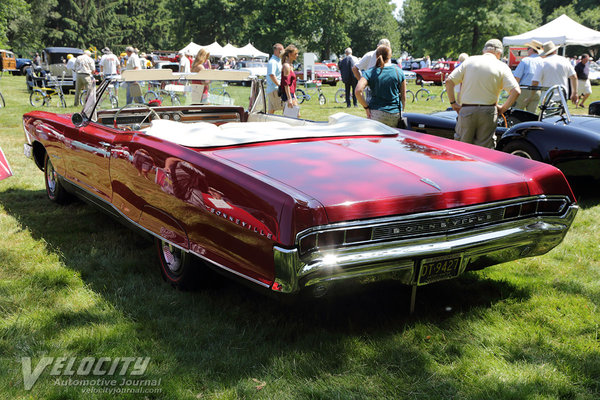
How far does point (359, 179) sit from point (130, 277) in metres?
1.84

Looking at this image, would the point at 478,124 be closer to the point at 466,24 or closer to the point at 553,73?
the point at 553,73

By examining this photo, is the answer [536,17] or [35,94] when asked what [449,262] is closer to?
Result: [35,94]

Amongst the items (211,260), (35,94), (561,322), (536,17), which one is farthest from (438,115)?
(536,17)

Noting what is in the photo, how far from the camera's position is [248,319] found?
3213 mm

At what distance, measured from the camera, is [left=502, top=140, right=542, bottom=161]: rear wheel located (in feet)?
19.0

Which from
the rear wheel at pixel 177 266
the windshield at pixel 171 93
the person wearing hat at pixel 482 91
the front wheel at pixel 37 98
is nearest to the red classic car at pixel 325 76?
the front wheel at pixel 37 98

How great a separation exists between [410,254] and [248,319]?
1.06 m

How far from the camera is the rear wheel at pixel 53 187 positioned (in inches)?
216

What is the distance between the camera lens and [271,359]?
2775 millimetres

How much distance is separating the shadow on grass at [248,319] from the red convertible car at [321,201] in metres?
0.26

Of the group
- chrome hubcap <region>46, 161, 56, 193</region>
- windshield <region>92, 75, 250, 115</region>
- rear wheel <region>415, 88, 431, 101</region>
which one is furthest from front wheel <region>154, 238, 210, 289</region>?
rear wheel <region>415, 88, 431, 101</region>

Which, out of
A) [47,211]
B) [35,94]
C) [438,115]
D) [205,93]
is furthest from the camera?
[35,94]

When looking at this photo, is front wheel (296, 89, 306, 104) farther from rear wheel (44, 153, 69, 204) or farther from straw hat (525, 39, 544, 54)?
rear wheel (44, 153, 69, 204)

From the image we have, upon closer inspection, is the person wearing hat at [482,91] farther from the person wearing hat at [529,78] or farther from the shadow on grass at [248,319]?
the person wearing hat at [529,78]
